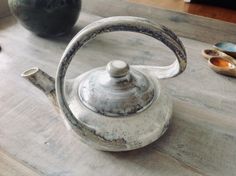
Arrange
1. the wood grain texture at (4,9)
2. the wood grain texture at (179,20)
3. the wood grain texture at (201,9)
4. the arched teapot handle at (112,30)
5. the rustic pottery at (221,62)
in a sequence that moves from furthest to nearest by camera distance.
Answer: the wood grain texture at (201,9), the wood grain texture at (4,9), the wood grain texture at (179,20), the rustic pottery at (221,62), the arched teapot handle at (112,30)

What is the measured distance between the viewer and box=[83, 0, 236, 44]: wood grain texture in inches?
30.9

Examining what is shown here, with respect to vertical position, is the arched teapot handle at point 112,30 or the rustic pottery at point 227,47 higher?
the arched teapot handle at point 112,30

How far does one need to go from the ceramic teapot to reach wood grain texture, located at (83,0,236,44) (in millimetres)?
352

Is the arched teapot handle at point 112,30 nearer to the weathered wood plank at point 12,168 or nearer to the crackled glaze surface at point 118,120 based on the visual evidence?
the crackled glaze surface at point 118,120

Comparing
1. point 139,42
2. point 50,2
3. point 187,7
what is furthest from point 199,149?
point 187,7

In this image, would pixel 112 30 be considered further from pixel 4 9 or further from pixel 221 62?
pixel 4 9

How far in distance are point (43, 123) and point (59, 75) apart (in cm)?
16

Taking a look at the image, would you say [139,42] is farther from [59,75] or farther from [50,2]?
[59,75]

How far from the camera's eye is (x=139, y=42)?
81cm

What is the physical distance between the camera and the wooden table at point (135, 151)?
1.52 ft

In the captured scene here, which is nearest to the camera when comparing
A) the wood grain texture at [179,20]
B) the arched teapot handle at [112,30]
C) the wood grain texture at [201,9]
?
the arched teapot handle at [112,30]

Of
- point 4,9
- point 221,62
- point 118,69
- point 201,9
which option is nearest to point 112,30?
point 118,69

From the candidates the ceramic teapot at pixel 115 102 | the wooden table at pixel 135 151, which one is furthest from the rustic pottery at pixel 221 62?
the ceramic teapot at pixel 115 102

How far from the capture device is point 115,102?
464mm
